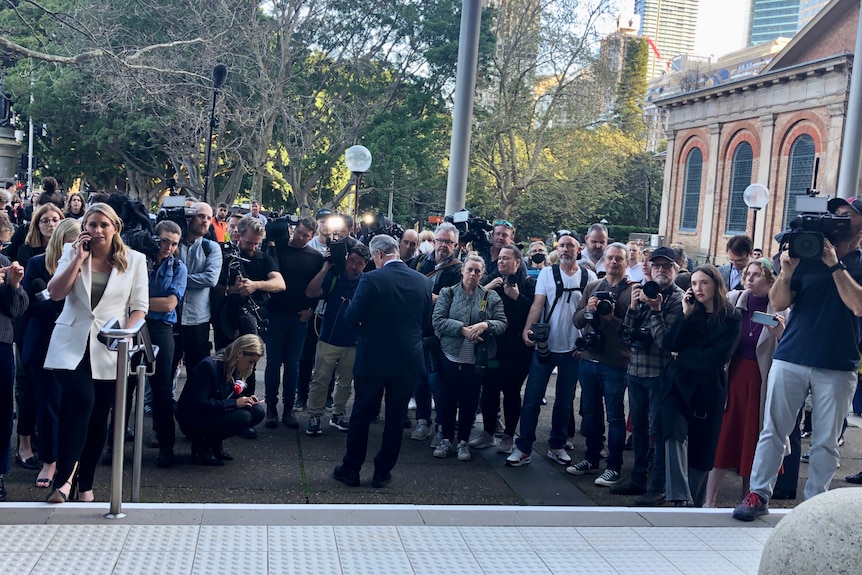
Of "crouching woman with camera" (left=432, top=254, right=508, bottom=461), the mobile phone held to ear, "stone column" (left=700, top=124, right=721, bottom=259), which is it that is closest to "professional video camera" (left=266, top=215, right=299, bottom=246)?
"crouching woman with camera" (left=432, top=254, right=508, bottom=461)

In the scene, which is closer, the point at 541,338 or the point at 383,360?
the point at 383,360

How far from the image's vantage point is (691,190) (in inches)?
1727

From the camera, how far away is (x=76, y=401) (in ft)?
17.4

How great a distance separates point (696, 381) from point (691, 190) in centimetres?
3980

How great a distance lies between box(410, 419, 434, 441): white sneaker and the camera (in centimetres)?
830

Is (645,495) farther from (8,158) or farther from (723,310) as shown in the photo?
(8,158)

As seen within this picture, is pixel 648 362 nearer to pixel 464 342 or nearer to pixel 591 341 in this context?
pixel 591 341

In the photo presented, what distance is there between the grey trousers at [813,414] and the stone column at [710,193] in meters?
36.7

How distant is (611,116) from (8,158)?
25220 millimetres

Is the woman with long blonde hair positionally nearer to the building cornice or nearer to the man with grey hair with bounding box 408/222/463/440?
the man with grey hair with bounding box 408/222/463/440

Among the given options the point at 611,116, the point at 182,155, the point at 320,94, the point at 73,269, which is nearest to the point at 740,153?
the point at 611,116

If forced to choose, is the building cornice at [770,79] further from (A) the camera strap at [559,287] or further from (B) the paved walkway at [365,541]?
(B) the paved walkway at [365,541]

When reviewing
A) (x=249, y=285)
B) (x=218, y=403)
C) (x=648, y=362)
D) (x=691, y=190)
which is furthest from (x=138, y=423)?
(x=691, y=190)

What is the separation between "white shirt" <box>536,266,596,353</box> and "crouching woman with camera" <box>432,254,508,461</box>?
17.8 inches
